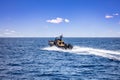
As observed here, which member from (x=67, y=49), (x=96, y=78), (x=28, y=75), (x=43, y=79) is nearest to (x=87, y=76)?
(x=96, y=78)

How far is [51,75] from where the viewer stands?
2847 cm

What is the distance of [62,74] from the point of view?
1141 inches

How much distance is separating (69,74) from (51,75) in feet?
7.97

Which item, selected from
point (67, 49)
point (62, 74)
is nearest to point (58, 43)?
point (67, 49)

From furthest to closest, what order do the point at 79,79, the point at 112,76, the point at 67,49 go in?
the point at 67,49 < the point at 112,76 < the point at 79,79

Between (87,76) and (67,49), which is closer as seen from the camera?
(87,76)

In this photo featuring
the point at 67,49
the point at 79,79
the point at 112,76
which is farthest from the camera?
the point at 67,49

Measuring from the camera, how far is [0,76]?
90.0 ft

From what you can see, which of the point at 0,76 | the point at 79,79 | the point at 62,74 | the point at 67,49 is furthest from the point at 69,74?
the point at 67,49

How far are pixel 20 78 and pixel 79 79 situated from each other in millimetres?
7151

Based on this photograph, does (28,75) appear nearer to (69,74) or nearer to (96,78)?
(69,74)

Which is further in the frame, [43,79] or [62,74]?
[62,74]

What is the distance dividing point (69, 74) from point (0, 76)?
8936mm

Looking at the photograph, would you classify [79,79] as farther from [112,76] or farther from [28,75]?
[28,75]
